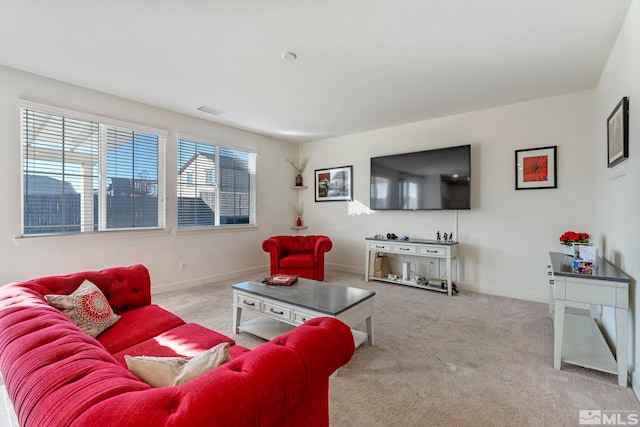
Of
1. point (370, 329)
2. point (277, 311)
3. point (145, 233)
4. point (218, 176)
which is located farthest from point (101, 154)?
point (370, 329)

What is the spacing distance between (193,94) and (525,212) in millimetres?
4367

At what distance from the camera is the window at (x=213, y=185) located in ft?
14.1

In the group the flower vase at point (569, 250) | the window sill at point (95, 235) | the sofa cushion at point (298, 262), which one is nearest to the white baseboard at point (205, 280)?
the window sill at point (95, 235)

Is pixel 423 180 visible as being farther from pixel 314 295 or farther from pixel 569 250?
pixel 314 295

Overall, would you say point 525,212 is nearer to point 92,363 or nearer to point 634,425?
point 634,425

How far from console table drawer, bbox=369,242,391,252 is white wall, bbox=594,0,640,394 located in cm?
238

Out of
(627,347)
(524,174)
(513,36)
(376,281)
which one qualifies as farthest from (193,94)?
(627,347)

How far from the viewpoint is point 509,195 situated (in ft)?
12.6

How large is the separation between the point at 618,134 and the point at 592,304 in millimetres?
1360

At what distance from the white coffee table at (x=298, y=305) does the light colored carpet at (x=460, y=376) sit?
0.16 m

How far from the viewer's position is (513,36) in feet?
7.58

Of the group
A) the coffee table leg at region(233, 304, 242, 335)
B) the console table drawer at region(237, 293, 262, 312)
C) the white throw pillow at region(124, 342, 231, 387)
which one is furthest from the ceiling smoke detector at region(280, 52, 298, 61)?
the white throw pillow at region(124, 342, 231, 387)

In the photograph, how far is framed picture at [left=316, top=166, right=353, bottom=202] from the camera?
5.36 meters

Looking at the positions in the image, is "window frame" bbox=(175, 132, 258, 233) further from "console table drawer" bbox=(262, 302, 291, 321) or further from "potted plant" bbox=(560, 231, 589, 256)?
"potted plant" bbox=(560, 231, 589, 256)
